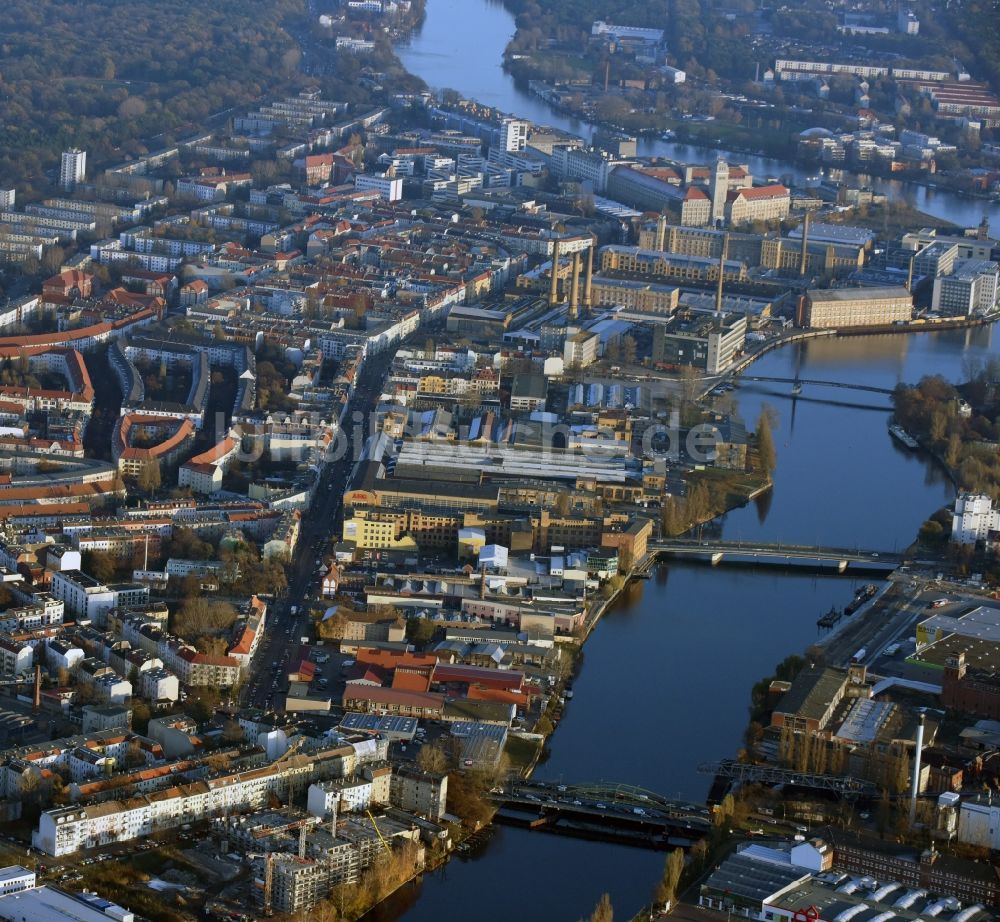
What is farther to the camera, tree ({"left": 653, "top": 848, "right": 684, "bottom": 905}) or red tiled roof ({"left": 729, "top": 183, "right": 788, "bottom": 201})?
red tiled roof ({"left": 729, "top": 183, "right": 788, "bottom": 201})

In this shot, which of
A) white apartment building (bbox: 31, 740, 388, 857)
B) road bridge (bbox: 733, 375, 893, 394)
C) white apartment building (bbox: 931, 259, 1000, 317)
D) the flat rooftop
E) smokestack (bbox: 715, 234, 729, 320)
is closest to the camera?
the flat rooftop

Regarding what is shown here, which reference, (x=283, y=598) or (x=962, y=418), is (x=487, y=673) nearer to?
(x=283, y=598)

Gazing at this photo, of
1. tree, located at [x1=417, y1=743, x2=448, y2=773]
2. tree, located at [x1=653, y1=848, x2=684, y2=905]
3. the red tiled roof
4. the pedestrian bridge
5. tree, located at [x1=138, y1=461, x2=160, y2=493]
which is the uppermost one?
the red tiled roof

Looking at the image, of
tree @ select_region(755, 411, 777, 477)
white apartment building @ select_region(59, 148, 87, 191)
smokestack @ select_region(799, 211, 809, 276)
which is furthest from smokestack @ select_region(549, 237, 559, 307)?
white apartment building @ select_region(59, 148, 87, 191)

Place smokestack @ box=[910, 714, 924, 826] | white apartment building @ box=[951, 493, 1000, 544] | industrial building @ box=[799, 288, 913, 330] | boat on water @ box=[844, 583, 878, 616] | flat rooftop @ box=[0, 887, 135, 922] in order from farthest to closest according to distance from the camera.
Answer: industrial building @ box=[799, 288, 913, 330], white apartment building @ box=[951, 493, 1000, 544], boat on water @ box=[844, 583, 878, 616], smokestack @ box=[910, 714, 924, 826], flat rooftop @ box=[0, 887, 135, 922]

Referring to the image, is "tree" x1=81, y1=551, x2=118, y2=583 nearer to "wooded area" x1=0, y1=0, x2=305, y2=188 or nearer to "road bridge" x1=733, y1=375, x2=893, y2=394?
"road bridge" x1=733, y1=375, x2=893, y2=394

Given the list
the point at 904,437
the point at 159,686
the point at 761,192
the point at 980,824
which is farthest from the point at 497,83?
the point at 980,824

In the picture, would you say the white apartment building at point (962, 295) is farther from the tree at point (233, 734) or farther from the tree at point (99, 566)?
the tree at point (233, 734)
